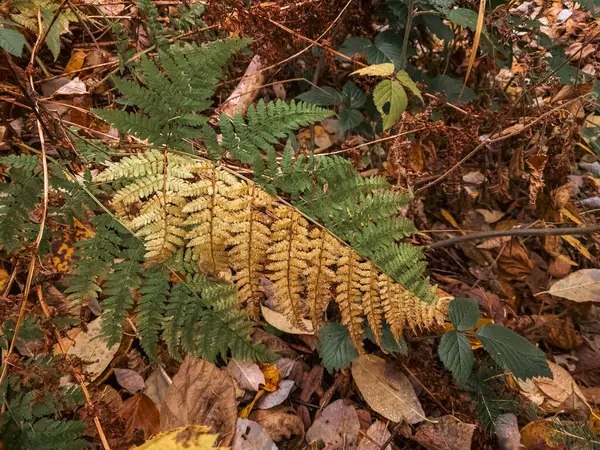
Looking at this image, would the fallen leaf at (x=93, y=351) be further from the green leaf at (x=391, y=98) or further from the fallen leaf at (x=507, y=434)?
the fallen leaf at (x=507, y=434)

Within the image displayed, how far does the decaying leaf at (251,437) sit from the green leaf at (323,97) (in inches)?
49.5

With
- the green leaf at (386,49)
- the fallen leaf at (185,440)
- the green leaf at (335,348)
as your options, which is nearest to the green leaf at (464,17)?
the green leaf at (386,49)

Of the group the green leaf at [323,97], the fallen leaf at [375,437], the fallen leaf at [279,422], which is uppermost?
the green leaf at [323,97]

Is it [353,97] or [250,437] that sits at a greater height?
[353,97]

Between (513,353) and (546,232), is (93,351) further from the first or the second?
(546,232)

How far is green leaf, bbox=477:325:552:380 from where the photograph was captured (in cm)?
141

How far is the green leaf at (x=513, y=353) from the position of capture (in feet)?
4.61

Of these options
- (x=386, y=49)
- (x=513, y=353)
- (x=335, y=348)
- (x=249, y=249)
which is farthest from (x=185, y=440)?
(x=386, y=49)

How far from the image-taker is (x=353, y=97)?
6.40 ft

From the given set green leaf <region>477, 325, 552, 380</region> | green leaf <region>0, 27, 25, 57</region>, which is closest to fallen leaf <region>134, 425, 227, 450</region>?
green leaf <region>477, 325, 552, 380</region>

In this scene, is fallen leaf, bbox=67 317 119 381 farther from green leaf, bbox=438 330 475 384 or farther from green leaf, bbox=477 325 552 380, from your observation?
green leaf, bbox=477 325 552 380

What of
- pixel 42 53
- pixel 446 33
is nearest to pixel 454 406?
pixel 446 33

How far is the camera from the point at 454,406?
1556mm

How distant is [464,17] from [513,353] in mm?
1137
